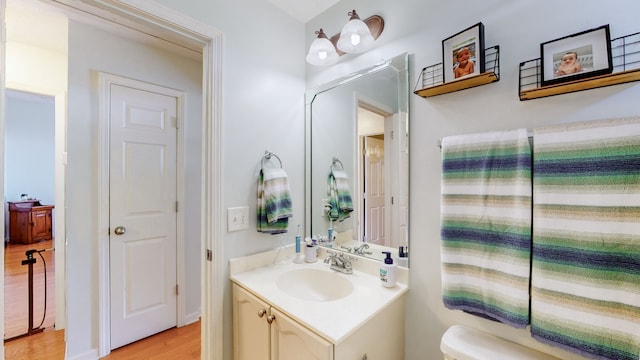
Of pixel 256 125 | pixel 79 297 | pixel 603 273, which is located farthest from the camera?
pixel 79 297

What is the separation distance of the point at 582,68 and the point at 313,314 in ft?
4.14

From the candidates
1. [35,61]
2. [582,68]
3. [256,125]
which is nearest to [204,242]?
[256,125]

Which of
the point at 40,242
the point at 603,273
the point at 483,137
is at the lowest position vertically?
the point at 40,242

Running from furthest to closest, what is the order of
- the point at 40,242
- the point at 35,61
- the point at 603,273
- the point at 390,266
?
the point at 40,242 → the point at 35,61 → the point at 390,266 → the point at 603,273

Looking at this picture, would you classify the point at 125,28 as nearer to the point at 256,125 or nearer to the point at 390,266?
the point at 256,125

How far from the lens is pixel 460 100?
112 cm

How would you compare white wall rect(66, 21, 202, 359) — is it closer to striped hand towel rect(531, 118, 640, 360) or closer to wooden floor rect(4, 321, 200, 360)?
wooden floor rect(4, 321, 200, 360)

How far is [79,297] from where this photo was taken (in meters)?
1.82

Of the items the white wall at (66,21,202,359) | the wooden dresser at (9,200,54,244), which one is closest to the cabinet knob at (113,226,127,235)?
the white wall at (66,21,202,359)

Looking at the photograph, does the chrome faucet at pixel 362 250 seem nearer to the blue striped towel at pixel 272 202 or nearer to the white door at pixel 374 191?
the white door at pixel 374 191

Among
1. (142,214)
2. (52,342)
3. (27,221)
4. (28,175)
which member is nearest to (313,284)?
(142,214)

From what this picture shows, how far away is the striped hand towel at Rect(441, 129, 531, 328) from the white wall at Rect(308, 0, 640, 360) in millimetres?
109

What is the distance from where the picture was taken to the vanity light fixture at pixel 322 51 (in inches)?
59.7

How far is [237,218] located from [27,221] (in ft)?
20.7
